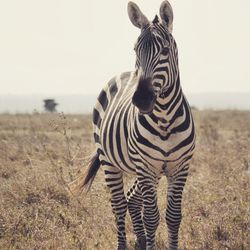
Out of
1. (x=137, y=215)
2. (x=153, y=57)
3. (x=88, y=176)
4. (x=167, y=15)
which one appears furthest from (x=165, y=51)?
(x=88, y=176)

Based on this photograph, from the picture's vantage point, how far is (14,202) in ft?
22.7

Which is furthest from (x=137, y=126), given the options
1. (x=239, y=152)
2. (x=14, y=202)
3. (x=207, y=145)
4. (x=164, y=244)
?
(x=207, y=145)

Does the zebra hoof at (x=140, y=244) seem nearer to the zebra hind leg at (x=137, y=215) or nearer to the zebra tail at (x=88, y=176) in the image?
the zebra hind leg at (x=137, y=215)

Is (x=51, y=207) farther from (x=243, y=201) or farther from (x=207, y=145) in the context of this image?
(x=207, y=145)

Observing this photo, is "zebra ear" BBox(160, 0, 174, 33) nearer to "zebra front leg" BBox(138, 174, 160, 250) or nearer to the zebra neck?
the zebra neck

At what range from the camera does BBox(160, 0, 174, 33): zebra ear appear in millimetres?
4250

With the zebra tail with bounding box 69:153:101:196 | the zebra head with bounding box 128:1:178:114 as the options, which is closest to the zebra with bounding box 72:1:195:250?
the zebra head with bounding box 128:1:178:114

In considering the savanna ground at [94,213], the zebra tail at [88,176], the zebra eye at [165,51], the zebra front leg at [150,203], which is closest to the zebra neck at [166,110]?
the zebra eye at [165,51]

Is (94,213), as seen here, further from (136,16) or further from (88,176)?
(136,16)

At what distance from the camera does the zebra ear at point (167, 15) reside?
4.25 m

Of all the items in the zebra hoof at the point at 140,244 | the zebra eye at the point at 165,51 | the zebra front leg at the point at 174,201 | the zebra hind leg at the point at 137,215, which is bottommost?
the zebra hoof at the point at 140,244

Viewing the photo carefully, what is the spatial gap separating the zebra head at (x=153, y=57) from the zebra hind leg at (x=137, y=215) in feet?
5.75

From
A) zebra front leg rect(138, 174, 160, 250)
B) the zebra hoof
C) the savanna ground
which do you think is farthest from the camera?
the zebra hoof

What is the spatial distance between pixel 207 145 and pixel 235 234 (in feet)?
24.4
